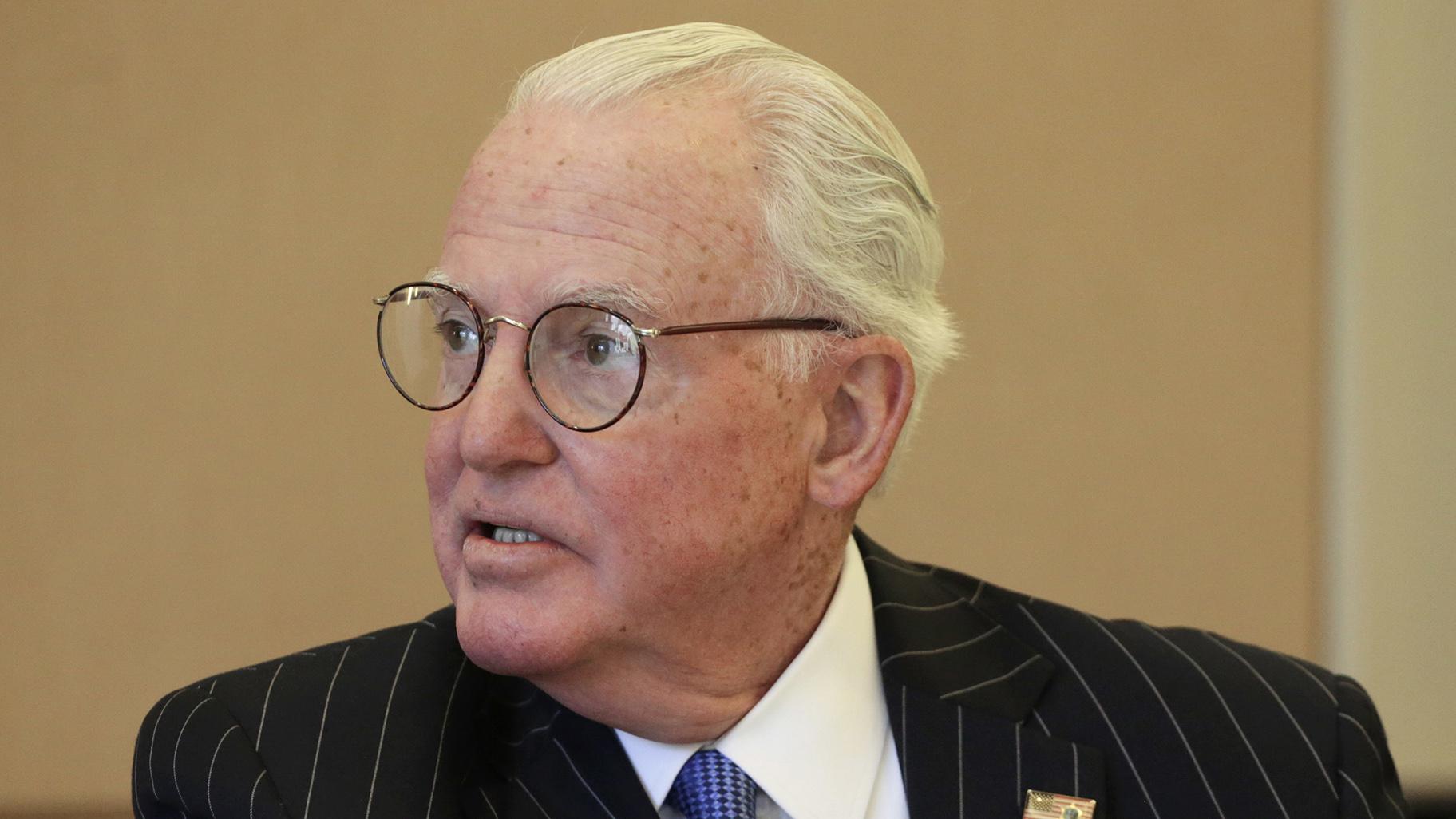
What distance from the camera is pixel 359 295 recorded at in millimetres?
Result: 2559

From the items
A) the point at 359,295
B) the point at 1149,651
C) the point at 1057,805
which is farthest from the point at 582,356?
the point at 359,295

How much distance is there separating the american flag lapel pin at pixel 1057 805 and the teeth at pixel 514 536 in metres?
0.67

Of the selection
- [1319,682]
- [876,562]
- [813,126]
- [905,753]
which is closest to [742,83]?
[813,126]

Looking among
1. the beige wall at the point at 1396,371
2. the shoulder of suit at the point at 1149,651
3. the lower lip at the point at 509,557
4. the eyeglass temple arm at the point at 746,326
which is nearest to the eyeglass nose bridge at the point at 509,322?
the eyeglass temple arm at the point at 746,326

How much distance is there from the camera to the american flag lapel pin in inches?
66.2

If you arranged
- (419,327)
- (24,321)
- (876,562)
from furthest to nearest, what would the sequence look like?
(24,321) → (876,562) → (419,327)

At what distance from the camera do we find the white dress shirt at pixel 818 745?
161 cm

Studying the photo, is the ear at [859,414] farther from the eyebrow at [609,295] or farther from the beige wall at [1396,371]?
the beige wall at [1396,371]

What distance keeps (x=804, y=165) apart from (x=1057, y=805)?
31.4 inches

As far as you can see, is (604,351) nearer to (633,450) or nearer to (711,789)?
(633,450)

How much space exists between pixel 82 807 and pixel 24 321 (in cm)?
84

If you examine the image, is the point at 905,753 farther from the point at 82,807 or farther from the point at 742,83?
the point at 82,807

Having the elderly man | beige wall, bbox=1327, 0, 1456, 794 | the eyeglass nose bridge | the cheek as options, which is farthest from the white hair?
beige wall, bbox=1327, 0, 1456, 794

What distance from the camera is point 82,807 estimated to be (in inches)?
98.1
